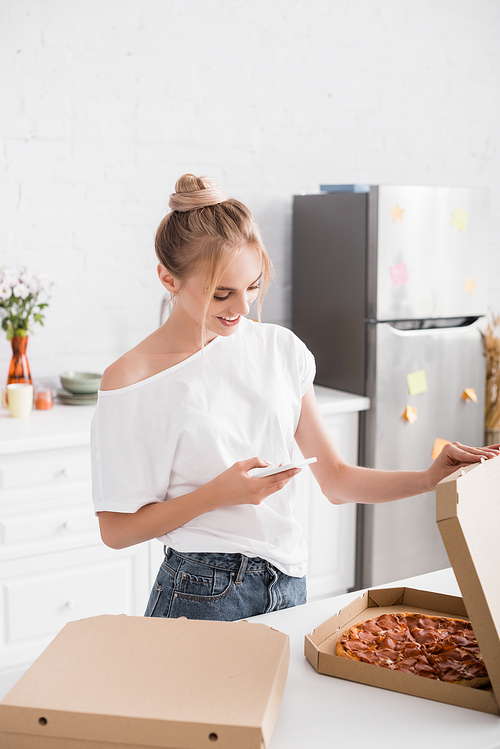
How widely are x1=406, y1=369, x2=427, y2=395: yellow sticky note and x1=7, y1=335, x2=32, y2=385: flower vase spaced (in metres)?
1.43

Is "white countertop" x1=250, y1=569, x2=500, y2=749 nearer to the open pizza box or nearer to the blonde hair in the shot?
the open pizza box

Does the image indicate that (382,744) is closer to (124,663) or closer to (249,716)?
(249,716)

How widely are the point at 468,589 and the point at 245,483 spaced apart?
386 millimetres

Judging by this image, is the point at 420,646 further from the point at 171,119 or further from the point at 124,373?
the point at 171,119

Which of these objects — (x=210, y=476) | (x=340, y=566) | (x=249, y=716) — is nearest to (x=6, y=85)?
(x=210, y=476)

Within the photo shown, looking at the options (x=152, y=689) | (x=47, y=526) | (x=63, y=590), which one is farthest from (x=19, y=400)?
(x=152, y=689)

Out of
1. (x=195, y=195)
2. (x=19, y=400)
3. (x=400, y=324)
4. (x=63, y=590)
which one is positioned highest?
(x=195, y=195)

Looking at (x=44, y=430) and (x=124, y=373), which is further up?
(x=124, y=373)

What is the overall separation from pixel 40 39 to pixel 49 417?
1345 millimetres

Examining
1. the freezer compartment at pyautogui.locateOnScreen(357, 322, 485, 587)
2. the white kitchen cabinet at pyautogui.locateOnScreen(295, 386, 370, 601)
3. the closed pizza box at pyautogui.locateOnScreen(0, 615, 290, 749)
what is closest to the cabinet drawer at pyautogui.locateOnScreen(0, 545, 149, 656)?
the white kitchen cabinet at pyautogui.locateOnScreen(295, 386, 370, 601)

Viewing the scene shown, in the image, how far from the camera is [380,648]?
1067 millimetres

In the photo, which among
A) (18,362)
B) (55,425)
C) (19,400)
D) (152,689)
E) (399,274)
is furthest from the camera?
(399,274)

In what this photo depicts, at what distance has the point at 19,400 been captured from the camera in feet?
8.00

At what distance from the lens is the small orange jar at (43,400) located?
8.37ft
